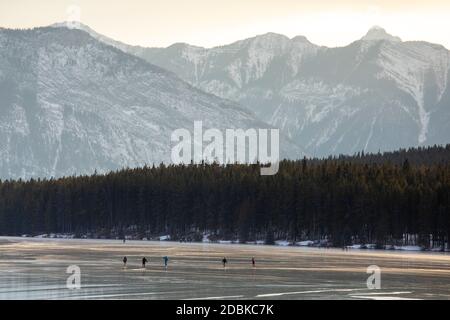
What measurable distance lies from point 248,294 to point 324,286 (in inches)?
433

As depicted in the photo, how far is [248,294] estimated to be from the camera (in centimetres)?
7875

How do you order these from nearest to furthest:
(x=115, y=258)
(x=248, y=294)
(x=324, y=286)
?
(x=248, y=294)
(x=324, y=286)
(x=115, y=258)
